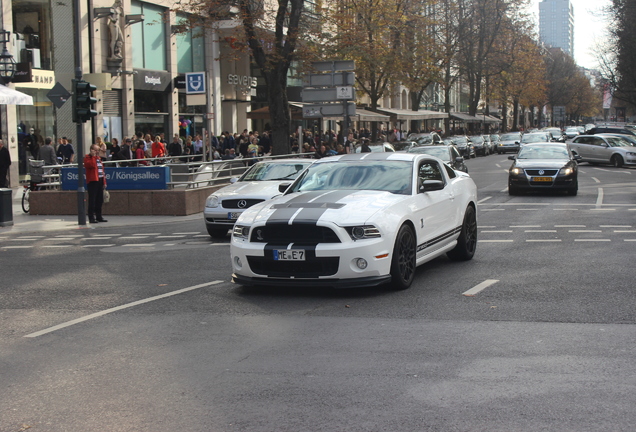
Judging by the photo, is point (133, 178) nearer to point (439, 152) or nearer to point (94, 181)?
point (94, 181)

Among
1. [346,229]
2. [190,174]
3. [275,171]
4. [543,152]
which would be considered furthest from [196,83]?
[346,229]

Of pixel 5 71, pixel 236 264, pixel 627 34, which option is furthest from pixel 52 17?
pixel 627 34

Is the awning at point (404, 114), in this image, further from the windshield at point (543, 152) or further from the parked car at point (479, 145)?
the windshield at point (543, 152)

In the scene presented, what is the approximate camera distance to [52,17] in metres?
32.6

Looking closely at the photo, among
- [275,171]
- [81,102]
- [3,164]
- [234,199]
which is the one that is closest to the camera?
[234,199]

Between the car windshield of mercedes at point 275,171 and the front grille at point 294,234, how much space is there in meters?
7.60

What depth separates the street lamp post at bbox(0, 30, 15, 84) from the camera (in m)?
28.0

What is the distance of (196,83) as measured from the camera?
24.1 meters

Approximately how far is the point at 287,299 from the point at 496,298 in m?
2.20

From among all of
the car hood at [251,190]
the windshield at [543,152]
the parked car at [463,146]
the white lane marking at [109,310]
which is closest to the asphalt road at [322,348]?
the white lane marking at [109,310]

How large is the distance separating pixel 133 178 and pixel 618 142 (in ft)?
88.5

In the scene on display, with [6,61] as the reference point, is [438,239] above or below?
below

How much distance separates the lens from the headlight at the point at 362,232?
872cm

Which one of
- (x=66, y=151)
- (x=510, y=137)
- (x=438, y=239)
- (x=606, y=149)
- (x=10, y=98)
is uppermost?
(x=10, y=98)
